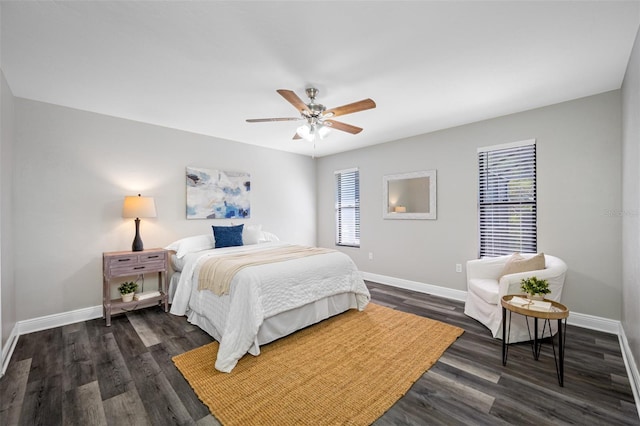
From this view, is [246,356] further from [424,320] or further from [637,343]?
[637,343]

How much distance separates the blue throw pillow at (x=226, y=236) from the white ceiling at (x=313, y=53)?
1664mm

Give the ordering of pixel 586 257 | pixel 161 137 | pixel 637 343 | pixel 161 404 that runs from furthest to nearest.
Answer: pixel 161 137, pixel 586 257, pixel 637 343, pixel 161 404

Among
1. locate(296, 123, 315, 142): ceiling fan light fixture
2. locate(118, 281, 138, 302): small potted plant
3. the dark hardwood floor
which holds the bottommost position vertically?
the dark hardwood floor

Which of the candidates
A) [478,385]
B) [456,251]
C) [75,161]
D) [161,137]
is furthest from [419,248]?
[75,161]

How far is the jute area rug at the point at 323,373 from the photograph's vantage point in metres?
1.79

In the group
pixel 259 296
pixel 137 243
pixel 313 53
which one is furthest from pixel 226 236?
pixel 313 53

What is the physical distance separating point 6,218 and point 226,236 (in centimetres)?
216

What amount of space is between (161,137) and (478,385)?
4.63 metres

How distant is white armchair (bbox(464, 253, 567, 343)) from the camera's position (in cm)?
264

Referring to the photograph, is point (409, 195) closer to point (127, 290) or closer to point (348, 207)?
point (348, 207)

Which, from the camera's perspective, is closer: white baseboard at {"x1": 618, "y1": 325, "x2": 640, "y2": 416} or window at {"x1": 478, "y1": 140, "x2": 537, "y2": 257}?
white baseboard at {"x1": 618, "y1": 325, "x2": 640, "y2": 416}

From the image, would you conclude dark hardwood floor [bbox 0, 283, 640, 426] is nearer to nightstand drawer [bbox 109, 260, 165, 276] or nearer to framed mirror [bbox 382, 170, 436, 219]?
nightstand drawer [bbox 109, 260, 165, 276]

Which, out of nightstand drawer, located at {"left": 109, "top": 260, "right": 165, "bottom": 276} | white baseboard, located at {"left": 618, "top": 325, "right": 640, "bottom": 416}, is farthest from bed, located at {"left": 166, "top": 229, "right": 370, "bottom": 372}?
white baseboard, located at {"left": 618, "top": 325, "right": 640, "bottom": 416}

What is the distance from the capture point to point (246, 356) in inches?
97.0
